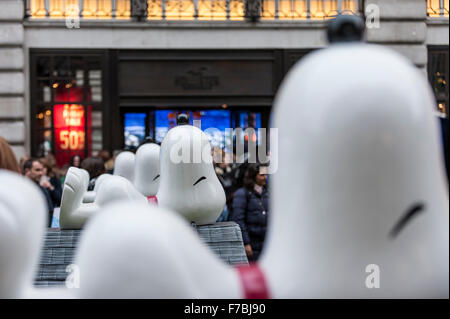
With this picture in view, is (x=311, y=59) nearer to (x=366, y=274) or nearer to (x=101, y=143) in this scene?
(x=366, y=274)

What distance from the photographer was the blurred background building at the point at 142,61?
54.4ft

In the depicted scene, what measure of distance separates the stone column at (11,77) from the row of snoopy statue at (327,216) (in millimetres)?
14038

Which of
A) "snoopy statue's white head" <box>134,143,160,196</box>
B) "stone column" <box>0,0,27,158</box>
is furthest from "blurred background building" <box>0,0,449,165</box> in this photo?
"snoopy statue's white head" <box>134,143,160,196</box>

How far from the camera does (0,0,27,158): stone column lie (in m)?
16.3

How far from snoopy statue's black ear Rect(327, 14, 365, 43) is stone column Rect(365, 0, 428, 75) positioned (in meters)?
14.5

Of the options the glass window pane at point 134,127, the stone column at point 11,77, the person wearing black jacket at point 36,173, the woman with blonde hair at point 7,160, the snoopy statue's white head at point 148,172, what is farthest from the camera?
the glass window pane at point 134,127

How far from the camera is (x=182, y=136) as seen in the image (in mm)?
6996

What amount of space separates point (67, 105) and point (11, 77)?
42.7 inches

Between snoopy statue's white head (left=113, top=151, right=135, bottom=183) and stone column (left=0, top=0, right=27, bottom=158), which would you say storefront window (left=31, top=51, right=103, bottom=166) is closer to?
stone column (left=0, top=0, right=27, bottom=158)

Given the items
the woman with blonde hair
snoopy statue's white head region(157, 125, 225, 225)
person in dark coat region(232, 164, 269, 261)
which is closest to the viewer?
the woman with blonde hair

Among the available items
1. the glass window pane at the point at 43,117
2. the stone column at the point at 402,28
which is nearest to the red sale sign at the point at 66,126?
the glass window pane at the point at 43,117

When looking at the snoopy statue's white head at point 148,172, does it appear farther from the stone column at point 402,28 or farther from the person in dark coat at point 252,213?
the stone column at point 402,28
